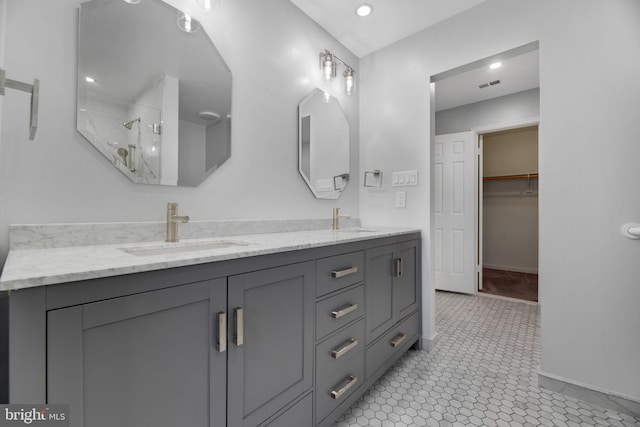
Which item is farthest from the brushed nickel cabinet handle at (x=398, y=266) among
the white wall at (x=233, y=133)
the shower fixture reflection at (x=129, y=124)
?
the shower fixture reflection at (x=129, y=124)

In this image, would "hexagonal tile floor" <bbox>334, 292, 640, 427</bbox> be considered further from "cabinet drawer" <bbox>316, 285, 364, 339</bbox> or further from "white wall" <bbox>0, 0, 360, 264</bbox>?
"white wall" <bbox>0, 0, 360, 264</bbox>

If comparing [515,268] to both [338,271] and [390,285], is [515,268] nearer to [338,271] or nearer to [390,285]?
[390,285]

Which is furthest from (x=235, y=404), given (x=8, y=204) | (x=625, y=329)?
(x=625, y=329)

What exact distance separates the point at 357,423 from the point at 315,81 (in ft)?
7.14

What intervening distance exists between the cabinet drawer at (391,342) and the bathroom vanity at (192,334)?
137 mm

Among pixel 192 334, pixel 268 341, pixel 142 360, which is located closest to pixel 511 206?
pixel 268 341

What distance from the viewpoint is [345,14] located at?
80.7 inches

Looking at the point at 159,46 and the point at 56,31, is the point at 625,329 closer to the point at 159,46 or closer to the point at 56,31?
the point at 159,46

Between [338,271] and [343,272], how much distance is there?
0.03 meters

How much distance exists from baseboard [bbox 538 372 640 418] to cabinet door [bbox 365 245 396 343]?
925mm

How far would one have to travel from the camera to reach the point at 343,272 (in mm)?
1288

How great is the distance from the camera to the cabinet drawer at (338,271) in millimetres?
1191

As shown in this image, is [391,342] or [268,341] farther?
[391,342]

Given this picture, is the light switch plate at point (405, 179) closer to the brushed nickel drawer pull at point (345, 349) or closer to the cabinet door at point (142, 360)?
the brushed nickel drawer pull at point (345, 349)
